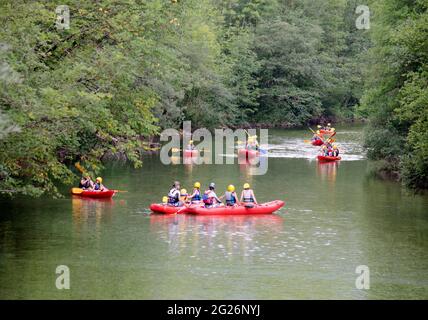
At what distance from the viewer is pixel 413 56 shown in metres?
38.6

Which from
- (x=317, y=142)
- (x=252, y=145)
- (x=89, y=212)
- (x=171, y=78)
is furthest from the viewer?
(x=317, y=142)

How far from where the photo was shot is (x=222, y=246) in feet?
94.7

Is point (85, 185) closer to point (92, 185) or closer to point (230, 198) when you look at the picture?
point (92, 185)

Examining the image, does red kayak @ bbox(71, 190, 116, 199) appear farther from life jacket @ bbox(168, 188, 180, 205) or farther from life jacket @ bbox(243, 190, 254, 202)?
life jacket @ bbox(243, 190, 254, 202)

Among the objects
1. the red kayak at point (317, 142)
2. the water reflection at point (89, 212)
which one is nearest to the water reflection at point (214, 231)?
the water reflection at point (89, 212)

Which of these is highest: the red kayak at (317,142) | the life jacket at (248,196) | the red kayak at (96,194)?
the red kayak at (317,142)

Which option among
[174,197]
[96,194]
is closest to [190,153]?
[96,194]

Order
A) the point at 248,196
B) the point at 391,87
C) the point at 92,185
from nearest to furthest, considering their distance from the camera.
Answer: the point at 248,196 < the point at 92,185 < the point at 391,87

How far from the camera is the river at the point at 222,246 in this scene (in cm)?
2339

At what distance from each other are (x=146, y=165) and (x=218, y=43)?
102 ft

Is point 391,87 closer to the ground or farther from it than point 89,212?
farther from it

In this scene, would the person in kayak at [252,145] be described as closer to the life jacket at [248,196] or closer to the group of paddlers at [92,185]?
the group of paddlers at [92,185]

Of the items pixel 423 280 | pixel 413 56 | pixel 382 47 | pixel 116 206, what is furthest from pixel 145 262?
pixel 382 47
